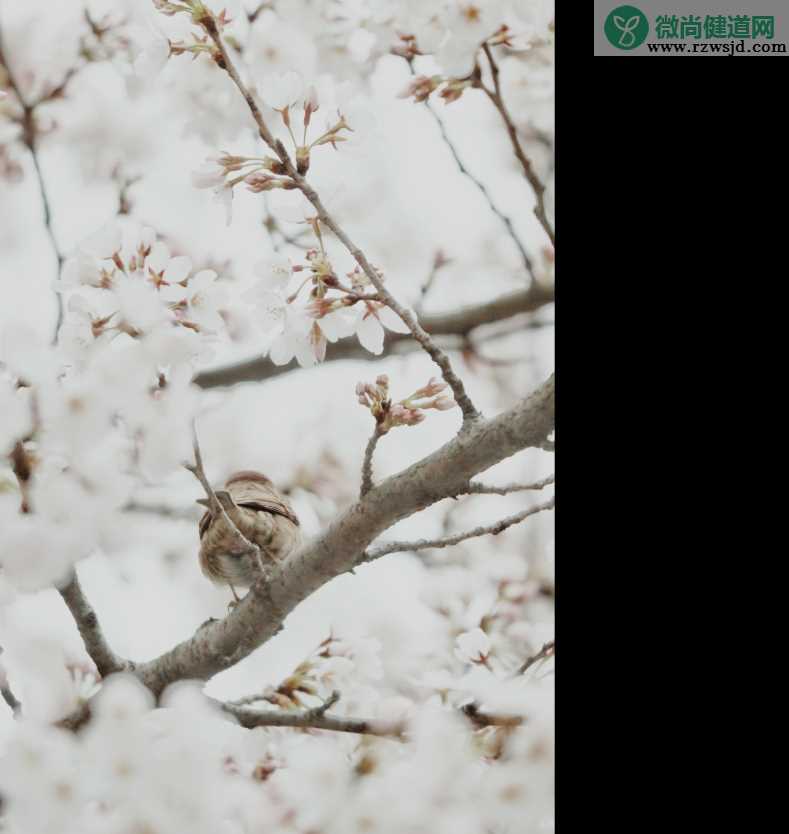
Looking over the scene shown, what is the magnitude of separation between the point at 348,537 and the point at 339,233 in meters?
0.28

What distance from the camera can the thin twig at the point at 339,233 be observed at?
70 cm

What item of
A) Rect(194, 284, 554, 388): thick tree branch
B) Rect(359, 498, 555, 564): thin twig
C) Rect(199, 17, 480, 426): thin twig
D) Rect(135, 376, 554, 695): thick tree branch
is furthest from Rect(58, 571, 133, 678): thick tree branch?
Rect(194, 284, 554, 388): thick tree branch

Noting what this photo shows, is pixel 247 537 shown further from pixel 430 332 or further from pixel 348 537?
pixel 430 332

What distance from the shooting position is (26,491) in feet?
2.02

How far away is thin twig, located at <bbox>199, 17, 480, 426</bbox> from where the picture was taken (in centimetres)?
70

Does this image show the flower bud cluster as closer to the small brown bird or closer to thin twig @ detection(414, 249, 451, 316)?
the small brown bird

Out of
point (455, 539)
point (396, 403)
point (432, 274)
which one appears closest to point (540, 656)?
point (455, 539)

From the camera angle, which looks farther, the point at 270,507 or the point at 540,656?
the point at 270,507

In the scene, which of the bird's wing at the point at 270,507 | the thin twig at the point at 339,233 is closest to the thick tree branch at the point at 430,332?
the bird's wing at the point at 270,507

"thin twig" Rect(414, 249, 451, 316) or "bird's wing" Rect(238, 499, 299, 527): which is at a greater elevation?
"thin twig" Rect(414, 249, 451, 316)
